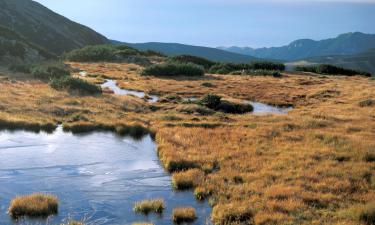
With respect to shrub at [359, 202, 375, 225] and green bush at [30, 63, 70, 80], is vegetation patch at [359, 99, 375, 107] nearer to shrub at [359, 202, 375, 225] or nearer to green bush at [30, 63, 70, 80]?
shrub at [359, 202, 375, 225]

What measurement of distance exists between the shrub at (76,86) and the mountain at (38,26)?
107m

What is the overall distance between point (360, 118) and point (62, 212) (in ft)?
93.6

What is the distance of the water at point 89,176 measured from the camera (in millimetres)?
16234

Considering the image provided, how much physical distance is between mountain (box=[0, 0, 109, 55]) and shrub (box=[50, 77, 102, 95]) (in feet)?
352

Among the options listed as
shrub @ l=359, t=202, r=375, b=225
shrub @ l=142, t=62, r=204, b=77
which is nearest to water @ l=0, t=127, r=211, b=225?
shrub @ l=359, t=202, r=375, b=225

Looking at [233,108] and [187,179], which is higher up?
[233,108]

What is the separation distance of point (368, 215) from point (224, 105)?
28159 mm

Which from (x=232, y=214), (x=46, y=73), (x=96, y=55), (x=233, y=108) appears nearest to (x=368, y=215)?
(x=232, y=214)

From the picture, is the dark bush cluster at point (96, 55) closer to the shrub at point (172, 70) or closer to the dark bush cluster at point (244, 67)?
the dark bush cluster at point (244, 67)

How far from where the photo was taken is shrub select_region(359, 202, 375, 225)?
1506cm

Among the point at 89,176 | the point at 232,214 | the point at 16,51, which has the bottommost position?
the point at 89,176

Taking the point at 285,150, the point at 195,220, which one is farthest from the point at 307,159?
the point at 195,220

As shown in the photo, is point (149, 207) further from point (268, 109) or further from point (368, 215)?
point (268, 109)

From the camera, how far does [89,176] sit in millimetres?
20578
